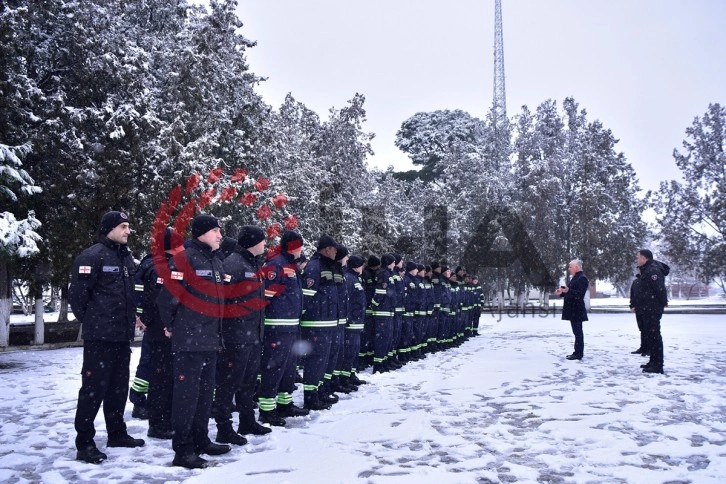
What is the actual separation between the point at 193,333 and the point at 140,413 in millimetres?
2785

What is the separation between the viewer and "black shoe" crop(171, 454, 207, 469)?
5.54 metres

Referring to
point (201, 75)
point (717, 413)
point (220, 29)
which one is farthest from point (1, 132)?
point (717, 413)

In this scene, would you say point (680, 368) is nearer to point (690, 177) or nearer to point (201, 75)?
point (201, 75)

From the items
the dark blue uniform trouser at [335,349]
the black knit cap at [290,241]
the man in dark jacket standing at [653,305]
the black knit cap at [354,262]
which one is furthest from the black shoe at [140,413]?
the man in dark jacket standing at [653,305]

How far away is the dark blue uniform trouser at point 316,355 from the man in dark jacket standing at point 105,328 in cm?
259

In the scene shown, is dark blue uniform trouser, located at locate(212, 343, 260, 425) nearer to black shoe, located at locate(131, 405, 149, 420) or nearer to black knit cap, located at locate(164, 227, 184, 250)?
black knit cap, located at locate(164, 227, 184, 250)

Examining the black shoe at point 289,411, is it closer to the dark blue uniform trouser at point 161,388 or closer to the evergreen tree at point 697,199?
the dark blue uniform trouser at point 161,388

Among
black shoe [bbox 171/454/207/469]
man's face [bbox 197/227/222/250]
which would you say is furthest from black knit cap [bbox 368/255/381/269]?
black shoe [bbox 171/454/207/469]

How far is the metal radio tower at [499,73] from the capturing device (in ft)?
176

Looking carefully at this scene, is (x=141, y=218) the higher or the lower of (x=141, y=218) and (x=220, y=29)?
the lower

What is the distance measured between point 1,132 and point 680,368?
1661 centimetres

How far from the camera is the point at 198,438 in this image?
6000mm

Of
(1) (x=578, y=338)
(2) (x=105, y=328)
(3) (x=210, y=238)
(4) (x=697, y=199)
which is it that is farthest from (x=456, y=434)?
(4) (x=697, y=199)

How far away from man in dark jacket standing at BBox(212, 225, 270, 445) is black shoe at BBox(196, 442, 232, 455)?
1.16ft
